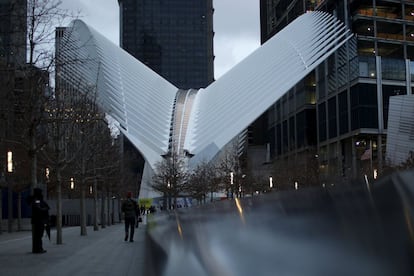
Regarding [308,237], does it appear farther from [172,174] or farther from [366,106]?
[366,106]

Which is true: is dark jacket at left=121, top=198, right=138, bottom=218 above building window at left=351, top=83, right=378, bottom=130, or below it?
below

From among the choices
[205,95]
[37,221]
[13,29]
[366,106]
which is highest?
[205,95]

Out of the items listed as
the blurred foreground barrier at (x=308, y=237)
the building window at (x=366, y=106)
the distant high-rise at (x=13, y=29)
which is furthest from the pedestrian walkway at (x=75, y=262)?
the building window at (x=366, y=106)

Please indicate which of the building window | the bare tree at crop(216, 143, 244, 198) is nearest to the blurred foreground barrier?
the bare tree at crop(216, 143, 244, 198)

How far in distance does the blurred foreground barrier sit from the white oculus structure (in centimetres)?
4333

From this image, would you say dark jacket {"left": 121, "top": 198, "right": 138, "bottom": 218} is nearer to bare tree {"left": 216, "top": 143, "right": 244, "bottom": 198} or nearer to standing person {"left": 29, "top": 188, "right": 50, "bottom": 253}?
standing person {"left": 29, "top": 188, "right": 50, "bottom": 253}

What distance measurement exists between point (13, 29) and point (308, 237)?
43.3 feet

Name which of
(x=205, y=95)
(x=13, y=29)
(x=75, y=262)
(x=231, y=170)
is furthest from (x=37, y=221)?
(x=205, y=95)

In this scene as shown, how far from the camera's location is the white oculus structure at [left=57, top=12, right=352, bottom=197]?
5350 cm

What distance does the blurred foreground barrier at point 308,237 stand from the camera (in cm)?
319

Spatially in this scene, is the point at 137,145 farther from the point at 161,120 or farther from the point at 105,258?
the point at 105,258

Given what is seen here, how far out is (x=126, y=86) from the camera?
60062mm

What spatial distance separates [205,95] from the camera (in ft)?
238

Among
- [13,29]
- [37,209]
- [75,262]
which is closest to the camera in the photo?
[75,262]
